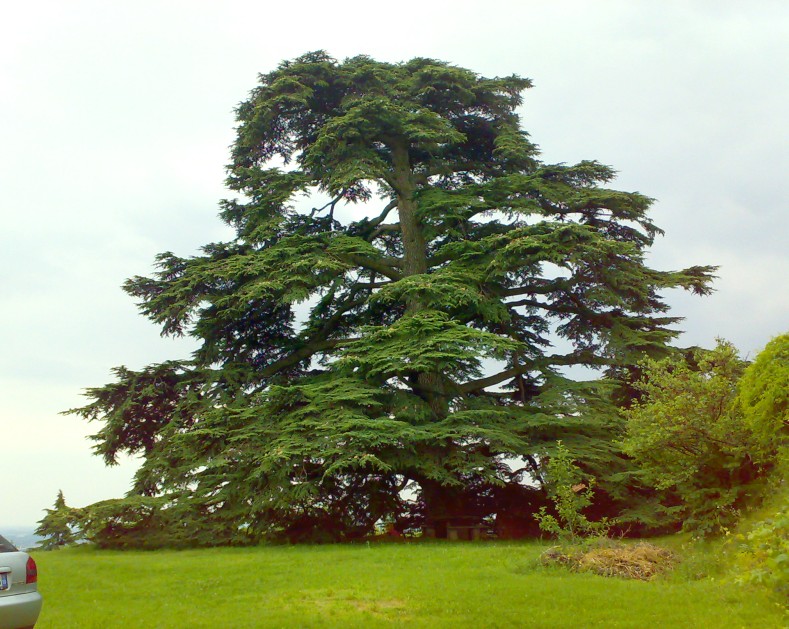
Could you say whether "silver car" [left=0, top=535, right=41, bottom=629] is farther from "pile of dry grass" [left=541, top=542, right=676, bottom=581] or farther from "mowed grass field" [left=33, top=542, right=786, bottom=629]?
"pile of dry grass" [left=541, top=542, right=676, bottom=581]

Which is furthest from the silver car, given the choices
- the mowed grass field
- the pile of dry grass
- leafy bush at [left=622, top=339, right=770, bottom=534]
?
leafy bush at [left=622, top=339, right=770, bottom=534]

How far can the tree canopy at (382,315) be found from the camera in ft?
65.9

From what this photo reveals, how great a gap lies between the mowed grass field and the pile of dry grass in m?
0.38

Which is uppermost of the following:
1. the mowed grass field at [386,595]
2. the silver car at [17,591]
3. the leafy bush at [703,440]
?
the leafy bush at [703,440]

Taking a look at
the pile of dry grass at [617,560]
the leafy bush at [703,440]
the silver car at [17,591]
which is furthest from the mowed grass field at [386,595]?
the leafy bush at [703,440]

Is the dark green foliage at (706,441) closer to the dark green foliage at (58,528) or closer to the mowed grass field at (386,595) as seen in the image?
the mowed grass field at (386,595)

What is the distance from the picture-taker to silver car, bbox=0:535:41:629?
325 inches

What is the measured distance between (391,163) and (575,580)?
18.2 metres

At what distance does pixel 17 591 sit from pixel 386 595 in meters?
5.39

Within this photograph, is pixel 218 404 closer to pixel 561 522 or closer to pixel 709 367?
pixel 561 522

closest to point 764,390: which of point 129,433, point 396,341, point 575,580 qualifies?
point 575,580

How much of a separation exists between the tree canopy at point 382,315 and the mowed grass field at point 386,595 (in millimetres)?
4043

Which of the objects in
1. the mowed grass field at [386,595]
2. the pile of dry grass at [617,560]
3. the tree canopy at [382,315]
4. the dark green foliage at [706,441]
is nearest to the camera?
the mowed grass field at [386,595]

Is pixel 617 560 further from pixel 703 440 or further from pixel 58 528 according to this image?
pixel 58 528
